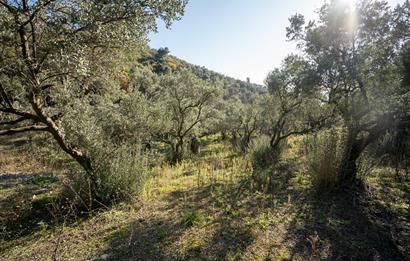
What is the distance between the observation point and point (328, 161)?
423 cm

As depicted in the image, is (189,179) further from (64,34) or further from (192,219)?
(64,34)

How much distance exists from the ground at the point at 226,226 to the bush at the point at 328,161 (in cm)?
22

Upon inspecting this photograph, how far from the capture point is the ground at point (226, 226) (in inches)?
110

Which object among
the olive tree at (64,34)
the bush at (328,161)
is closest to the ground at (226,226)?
the bush at (328,161)

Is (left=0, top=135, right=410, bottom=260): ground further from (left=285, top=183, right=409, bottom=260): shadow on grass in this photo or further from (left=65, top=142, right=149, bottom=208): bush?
(left=65, top=142, right=149, bottom=208): bush

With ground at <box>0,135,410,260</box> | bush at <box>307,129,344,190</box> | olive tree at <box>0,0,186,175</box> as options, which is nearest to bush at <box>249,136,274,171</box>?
ground at <box>0,135,410,260</box>

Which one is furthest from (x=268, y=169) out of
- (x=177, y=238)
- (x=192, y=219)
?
(x=177, y=238)

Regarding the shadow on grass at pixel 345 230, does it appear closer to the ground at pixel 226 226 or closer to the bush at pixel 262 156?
the ground at pixel 226 226

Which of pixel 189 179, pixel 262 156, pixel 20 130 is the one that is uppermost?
pixel 20 130

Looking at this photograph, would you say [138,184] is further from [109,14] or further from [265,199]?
[109,14]

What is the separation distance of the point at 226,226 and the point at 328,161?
233cm

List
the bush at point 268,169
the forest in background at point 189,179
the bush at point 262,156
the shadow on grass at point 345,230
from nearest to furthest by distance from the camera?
the shadow on grass at point 345,230 < the forest in background at point 189,179 < the bush at point 268,169 < the bush at point 262,156

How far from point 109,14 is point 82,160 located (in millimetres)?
2819

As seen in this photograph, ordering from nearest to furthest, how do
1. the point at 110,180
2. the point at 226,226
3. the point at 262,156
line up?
1. the point at 226,226
2. the point at 110,180
3. the point at 262,156
